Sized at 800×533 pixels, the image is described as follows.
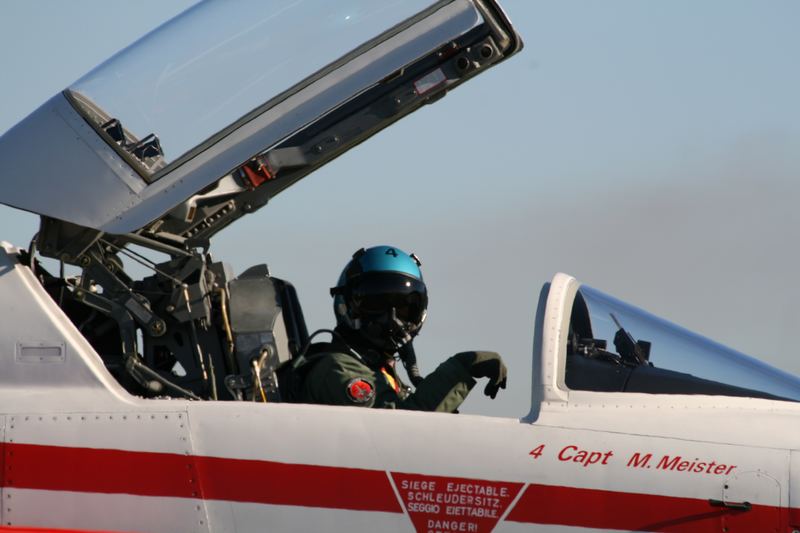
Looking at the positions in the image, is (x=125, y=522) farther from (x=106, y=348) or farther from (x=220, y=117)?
(x=220, y=117)

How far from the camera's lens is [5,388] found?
18.0 ft

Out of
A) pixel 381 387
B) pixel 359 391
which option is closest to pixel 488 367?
pixel 381 387

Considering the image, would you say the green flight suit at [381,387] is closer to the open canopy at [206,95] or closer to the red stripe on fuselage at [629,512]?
the red stripe on fuselage at [629,512]

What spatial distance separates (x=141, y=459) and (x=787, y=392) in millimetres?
3057

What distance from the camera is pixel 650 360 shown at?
5.60 metres

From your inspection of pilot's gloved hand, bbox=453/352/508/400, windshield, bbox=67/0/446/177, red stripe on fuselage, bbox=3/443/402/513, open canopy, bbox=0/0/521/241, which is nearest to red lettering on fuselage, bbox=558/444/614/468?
red stripe on fuselage, bbox=3/443/402/513

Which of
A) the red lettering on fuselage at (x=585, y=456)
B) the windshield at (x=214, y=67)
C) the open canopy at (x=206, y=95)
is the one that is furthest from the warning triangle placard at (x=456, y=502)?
the windshield at (x=214, y=67)

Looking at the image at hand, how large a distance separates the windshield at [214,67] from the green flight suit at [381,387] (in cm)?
131

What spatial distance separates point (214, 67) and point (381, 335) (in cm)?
175

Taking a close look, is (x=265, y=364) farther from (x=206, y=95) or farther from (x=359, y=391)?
(x=206, y=95)

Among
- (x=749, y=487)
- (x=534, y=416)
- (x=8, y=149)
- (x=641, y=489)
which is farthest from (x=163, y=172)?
(x=749, y=487)

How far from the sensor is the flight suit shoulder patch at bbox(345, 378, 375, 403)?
5602 mm

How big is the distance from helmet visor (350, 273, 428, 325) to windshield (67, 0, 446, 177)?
130 cm

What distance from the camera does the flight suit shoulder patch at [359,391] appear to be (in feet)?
18.4
